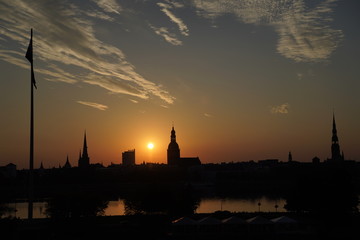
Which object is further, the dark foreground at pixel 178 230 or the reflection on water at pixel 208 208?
the reflection on water at pixel 208 208

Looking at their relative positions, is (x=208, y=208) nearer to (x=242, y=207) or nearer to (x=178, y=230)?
(x=242, y=207)

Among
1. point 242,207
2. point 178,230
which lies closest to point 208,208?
point 242,207

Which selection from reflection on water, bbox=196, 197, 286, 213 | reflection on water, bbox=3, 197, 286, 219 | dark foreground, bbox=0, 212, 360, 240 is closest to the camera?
dark foreground, bbox=0, 212, 360, 240

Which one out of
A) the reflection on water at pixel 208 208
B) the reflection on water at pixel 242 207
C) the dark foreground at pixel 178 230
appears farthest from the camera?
the reflection on water at pixel 242 207

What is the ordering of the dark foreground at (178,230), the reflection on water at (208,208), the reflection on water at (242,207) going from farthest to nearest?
the reflection on water at (242,207) → the reflection on water at (208,208) → the dark foreground at (178,230)

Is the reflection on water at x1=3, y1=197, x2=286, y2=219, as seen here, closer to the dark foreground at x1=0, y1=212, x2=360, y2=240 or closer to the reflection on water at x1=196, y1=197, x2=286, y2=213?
the reflection on water at x1=196, y1=197, x2=286, y2=213

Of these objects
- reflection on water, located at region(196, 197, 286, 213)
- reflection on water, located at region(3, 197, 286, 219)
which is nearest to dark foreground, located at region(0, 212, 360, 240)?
reflection on water, located at region(3, 197, 286, 219)

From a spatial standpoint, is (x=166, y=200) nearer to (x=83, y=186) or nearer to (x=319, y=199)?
(x=319, y=199)

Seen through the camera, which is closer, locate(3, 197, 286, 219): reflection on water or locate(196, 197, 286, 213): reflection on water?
locate(3, 197, 286, 219): reflection on water

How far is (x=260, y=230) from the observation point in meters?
43.8

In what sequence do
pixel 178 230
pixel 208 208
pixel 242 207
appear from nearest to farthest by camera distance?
1. pixel 178 230
2. pixel 208 208
3. pixel 242 207

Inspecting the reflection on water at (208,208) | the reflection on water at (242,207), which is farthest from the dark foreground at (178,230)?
the reflection on water at (242,207)

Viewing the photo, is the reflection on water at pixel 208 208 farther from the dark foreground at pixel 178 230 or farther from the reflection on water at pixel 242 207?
the dark foreground at pixel 178 230

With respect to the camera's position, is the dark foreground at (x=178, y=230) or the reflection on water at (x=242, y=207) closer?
the dark foreground at (x=178, y=230)
